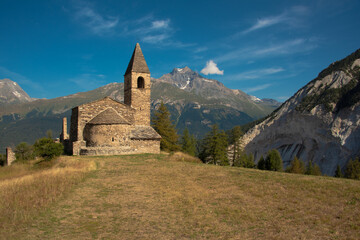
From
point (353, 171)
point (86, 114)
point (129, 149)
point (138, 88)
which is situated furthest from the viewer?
point (353, 171)

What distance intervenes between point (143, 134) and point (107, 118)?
4873 millimetres

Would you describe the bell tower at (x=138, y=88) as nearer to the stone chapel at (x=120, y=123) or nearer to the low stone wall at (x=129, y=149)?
the stone chapel at (x=120, y=123)

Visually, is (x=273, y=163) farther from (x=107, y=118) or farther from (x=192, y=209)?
(x=192, y=209)

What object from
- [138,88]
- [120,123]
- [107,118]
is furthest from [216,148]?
[107,118]

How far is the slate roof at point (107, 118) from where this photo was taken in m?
27.6

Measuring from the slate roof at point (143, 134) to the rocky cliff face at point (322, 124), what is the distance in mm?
62571

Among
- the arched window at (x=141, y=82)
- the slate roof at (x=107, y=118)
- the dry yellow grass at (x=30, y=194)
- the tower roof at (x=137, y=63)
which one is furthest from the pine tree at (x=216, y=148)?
the dry yellow grass at (x=30, y=194)

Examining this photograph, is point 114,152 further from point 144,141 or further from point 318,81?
point 318,81

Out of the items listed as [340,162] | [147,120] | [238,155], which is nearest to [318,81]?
[340,162]

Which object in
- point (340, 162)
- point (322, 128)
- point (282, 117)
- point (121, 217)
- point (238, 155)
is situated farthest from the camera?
point (282, 117)

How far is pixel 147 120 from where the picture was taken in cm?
3378

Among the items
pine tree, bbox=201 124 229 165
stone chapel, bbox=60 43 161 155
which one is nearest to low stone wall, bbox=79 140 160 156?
stone chapel, bbox=60 43 161 155

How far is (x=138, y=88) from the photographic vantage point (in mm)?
33969

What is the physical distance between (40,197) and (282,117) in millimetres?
100098
